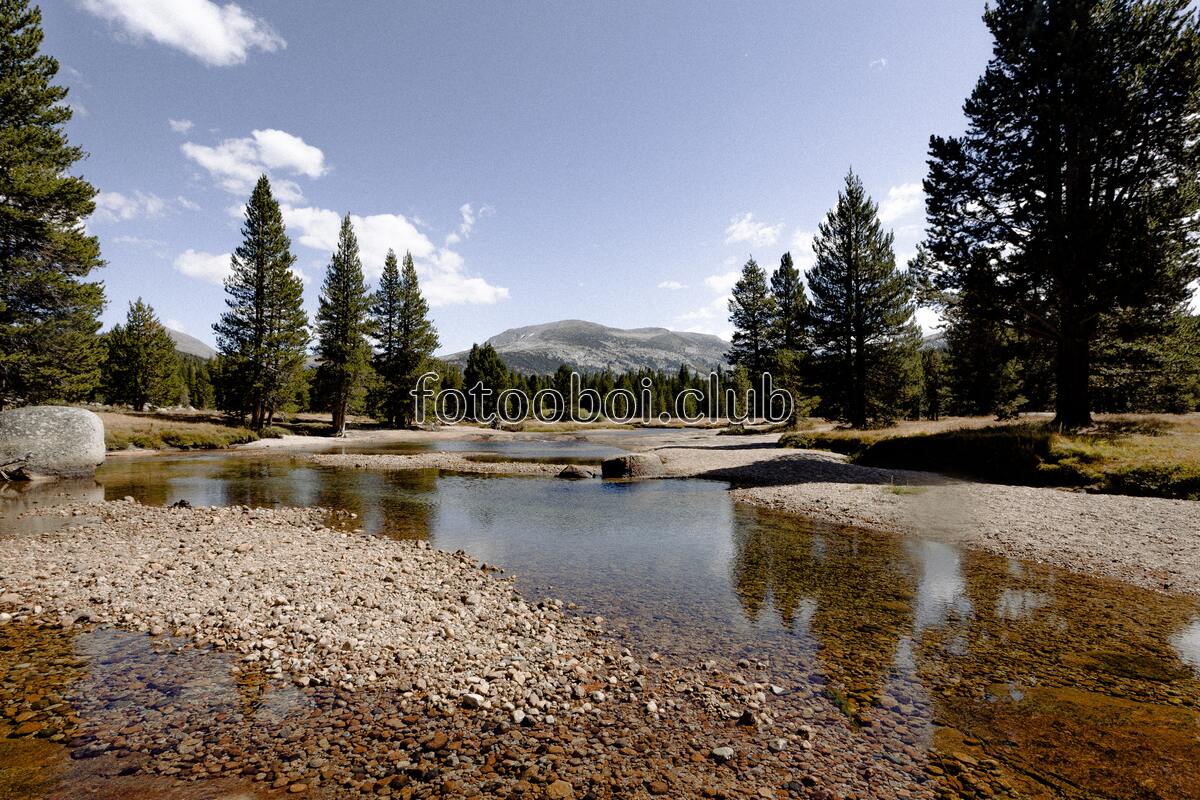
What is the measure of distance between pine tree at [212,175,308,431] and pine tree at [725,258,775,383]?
2063 inches

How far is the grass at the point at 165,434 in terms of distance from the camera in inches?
1478

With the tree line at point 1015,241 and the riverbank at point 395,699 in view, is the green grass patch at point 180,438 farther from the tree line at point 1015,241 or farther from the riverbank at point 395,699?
the riverbank at point 395,699

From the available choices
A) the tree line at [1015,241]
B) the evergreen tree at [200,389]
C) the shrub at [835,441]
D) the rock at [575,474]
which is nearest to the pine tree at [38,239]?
the tree line at [1015,241]

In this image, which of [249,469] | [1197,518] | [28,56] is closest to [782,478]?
[1197,518]

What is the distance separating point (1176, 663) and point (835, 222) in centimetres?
4116

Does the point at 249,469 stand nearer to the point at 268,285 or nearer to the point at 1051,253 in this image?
the point at 268,285

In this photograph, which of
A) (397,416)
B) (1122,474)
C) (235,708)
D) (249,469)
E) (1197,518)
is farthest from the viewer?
(397,416)

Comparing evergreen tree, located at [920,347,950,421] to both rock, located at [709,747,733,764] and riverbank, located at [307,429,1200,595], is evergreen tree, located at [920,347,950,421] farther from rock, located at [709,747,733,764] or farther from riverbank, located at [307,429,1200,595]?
rock, located at [709,747,733,764]

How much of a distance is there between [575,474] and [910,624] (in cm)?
2128

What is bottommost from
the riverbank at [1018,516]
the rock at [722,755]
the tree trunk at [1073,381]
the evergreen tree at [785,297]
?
the rock at [722,755]

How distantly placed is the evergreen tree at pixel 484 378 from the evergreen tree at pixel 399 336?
21.8 m

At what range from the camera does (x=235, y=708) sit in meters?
6.01

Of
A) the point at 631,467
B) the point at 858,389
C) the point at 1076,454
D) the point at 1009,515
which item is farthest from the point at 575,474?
the point at 858,389

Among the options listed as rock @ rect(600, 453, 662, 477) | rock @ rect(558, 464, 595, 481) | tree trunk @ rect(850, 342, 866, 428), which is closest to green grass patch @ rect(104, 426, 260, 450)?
rock @ rect(558, 464, 595, 481)
